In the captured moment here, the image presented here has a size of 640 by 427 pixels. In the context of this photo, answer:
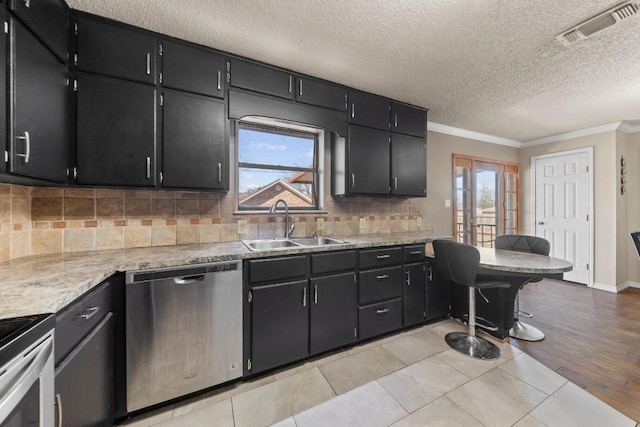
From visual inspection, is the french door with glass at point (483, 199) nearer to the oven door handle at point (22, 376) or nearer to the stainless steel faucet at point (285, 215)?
the stainless steel faucet at point (285, 215)

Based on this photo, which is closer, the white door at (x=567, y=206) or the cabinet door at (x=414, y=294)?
the cabinet door at (x=414, y=294)

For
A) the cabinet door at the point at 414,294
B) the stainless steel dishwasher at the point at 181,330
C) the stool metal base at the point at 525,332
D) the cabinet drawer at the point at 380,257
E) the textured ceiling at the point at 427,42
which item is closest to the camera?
the stainless steel dishwasher at the point at 181,330

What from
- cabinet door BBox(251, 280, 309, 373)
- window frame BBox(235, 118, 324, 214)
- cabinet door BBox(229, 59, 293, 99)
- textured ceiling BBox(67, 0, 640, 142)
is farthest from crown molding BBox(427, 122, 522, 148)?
cabinet door BBox(251, 280, 309, 373)

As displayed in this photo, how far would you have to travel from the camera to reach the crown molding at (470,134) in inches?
152

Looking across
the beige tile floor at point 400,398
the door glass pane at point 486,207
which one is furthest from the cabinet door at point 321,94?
the door glass pane at point 486,207

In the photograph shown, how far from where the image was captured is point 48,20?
1402 mm

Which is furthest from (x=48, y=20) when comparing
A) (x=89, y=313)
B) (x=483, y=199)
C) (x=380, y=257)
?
(x=483, y=199)

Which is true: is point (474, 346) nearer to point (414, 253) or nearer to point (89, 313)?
point (414, 253)

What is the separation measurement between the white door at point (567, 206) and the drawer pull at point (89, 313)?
595 centimetres

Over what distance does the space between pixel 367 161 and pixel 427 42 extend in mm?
1151

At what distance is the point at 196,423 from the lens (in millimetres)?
1498

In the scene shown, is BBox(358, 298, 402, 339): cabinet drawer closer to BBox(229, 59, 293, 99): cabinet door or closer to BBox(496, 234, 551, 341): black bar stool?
BBox(496, 234, 551, 341): black bar stool

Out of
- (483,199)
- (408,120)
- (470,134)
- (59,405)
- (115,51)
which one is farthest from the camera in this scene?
(483,199)

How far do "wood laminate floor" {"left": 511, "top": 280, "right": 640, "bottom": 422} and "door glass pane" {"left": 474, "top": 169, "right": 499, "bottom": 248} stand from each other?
1.00m
